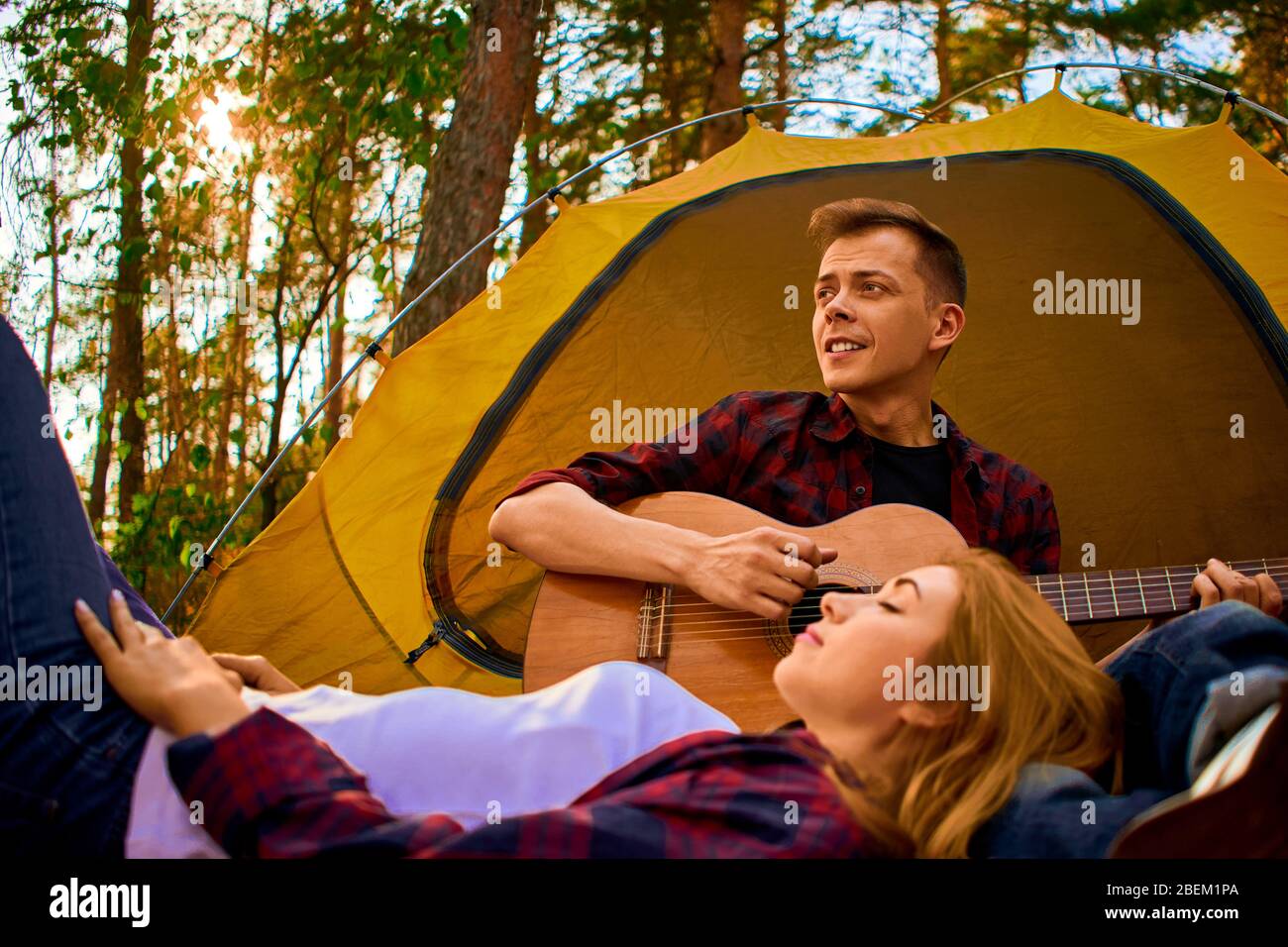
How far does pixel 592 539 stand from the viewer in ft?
6.46

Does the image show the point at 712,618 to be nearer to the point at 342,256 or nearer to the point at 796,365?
the point at 796,365

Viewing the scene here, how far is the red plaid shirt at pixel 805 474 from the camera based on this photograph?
2.15m

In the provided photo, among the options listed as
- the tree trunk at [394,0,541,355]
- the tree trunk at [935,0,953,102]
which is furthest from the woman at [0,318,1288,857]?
the tree trunk at [935,0,953,102]

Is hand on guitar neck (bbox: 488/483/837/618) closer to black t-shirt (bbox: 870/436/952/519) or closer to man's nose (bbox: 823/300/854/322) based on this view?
black t-shirt (bbox: 870/436/952/519)

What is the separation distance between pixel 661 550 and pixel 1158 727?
92 centimetres

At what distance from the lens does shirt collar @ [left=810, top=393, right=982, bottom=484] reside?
86.9 inches

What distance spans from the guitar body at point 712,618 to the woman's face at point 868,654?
0.57 meters

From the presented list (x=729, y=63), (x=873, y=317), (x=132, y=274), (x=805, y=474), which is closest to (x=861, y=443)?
(x=805, y=474)

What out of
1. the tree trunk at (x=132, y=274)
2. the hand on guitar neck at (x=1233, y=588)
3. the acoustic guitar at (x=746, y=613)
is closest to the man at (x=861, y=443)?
the acoustic guitar at (x=746, y=613)

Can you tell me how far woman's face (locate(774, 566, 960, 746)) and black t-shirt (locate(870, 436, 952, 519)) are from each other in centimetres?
90

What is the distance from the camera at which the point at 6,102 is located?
448cm

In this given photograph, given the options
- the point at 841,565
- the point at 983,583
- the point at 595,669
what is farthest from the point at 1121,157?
the point at 595,669

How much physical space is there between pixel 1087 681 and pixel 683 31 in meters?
5.59

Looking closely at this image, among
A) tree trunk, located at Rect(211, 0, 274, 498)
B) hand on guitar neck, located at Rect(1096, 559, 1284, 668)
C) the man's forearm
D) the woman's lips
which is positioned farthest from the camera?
tree trunk, located at Rect(211, 0, 274, 498)
